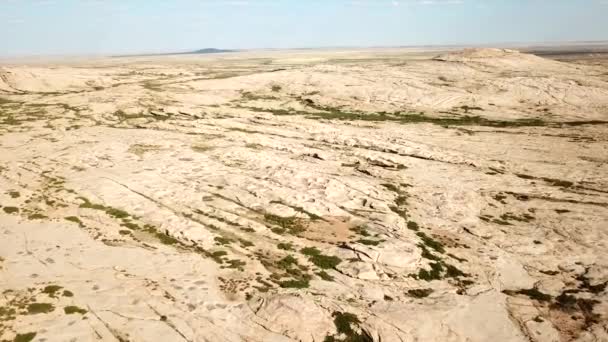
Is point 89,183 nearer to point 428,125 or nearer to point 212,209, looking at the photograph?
point 212,209

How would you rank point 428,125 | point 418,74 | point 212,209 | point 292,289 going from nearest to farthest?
1. point 292,289
2. point 212,209
3. point 428,125
4. point 418,74

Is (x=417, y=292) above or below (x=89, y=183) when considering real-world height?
below

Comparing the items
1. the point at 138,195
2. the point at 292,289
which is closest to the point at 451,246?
the point at 292,289

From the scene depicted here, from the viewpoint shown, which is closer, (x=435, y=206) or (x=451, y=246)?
(x=451, y=246)

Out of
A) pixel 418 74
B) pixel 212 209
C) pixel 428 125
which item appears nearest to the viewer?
pixel 212 209

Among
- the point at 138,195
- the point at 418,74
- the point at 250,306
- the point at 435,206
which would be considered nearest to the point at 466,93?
the point at 418,74

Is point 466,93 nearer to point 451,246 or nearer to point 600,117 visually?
point 600,117
